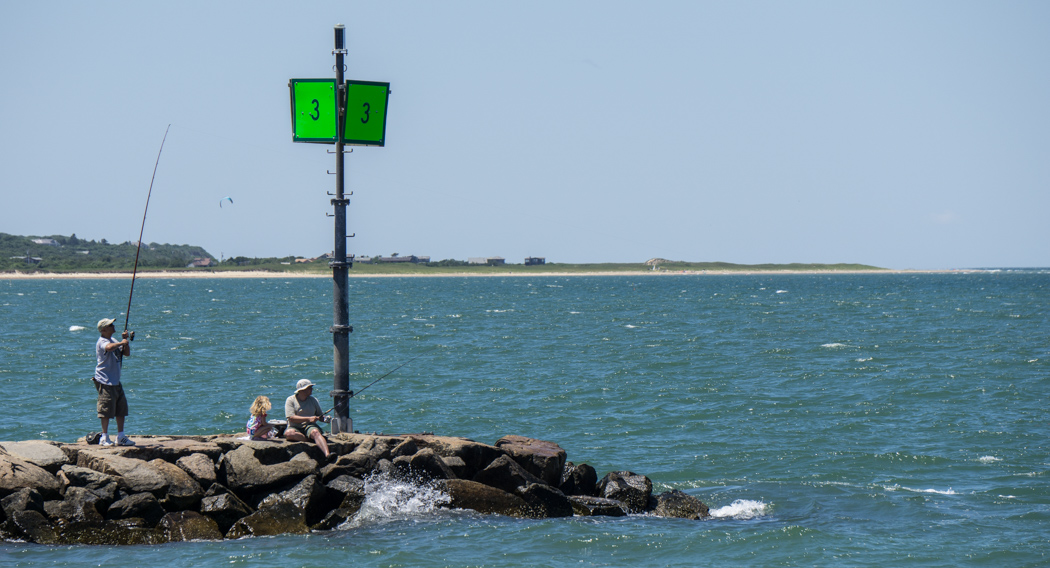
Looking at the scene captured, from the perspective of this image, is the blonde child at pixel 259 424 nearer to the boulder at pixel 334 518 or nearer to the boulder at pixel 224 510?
the boulder at pixel 224 510

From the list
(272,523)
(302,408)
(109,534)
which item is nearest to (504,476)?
(302,408)

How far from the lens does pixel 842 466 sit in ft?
58.8

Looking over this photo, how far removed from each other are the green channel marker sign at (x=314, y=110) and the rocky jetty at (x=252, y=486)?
14.3 ft

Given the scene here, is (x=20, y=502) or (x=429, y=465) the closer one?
(x=20, y=502)

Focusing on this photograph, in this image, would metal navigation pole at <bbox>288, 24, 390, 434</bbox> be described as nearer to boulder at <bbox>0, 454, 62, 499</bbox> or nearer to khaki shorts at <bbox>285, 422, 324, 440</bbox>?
khaki shorts at <bbox>285, 422, 324, 440</bbox>

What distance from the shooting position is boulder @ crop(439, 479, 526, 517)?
13.6 m

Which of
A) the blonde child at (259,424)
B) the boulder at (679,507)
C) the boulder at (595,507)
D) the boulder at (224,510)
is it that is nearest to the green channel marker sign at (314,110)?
the blonde child at (259,424)

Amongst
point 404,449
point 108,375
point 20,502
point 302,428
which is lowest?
point 20,502

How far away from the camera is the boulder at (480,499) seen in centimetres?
1357

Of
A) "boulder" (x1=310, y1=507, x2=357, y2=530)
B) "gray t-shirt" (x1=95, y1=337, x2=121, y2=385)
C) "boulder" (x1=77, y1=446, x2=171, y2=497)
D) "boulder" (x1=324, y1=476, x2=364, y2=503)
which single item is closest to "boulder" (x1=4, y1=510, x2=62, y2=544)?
"boulder" (x1=77, y1=446, x2=171, y2=497)

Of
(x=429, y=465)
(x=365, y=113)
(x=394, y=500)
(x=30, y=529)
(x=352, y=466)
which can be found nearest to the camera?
(x=30, y=529)

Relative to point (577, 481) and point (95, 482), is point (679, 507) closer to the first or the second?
point (577, 481)

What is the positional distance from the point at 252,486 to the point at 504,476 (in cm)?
354

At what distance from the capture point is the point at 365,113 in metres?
13.9
